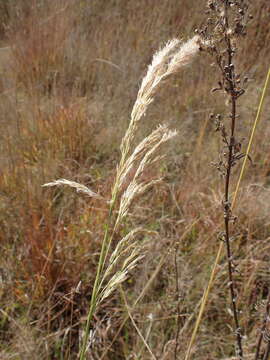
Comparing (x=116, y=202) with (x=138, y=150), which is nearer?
(x=138, y=150)

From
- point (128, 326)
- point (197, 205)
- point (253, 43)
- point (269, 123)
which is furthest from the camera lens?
point (253, 43)

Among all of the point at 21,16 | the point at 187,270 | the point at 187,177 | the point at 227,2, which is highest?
the point at 21,16

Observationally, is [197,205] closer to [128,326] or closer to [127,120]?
[128,326]

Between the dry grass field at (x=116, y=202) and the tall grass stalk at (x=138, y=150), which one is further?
the dry grass field at (x=116, y=202)

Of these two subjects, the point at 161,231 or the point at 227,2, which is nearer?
the point at 227,2

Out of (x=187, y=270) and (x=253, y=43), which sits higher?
(x=253, y=43)

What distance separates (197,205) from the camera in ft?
6.53

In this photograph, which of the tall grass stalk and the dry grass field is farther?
the dry grass field

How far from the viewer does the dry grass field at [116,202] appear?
1.38 m

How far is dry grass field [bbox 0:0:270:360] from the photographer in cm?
138

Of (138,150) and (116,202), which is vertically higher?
(138,150)

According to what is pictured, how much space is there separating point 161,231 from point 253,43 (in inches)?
85.1

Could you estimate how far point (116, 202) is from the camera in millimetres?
1831

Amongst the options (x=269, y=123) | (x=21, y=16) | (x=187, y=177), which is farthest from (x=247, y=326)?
(x=21, y=16)
